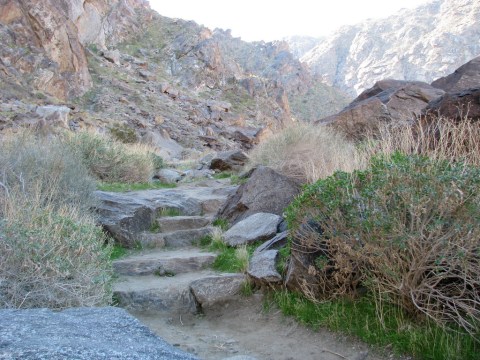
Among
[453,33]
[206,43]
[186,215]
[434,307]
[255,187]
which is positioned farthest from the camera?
[453,33]

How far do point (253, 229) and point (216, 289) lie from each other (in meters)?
1.56

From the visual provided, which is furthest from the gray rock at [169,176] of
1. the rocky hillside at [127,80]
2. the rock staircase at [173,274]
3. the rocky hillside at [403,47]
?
the rocky hillside at [403,47]

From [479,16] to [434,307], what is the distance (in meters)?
95.2

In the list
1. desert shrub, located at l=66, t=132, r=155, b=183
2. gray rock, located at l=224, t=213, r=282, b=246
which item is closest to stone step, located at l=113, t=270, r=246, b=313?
gray rock, located at l=224, t=213, r=282, b=246

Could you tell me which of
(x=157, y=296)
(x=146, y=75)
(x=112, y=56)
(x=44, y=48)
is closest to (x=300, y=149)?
(x=157, y=296)

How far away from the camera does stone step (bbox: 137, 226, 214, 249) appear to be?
7.20 meters

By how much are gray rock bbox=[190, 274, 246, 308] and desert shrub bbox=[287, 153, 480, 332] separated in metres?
1.27

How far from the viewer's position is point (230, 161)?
1298 cm

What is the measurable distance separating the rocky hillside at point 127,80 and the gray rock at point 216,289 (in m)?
8.11

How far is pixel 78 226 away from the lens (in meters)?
4.48

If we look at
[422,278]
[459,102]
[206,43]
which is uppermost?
[206,43]

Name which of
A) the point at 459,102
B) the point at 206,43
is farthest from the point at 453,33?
the point at 459,102

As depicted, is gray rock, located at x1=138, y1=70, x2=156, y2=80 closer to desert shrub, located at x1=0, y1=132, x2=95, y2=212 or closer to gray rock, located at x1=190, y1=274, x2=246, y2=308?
desert shrub, located at x1=0, y1=132, x2=95, y2=212

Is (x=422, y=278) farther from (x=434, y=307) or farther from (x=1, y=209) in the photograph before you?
(x=1, y=209)
